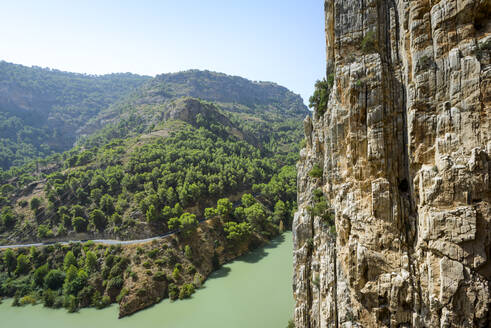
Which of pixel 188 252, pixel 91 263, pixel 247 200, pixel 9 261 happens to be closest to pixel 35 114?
pixel 9 261

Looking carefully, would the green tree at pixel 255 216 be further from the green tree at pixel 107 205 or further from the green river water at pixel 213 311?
the green tree at pixel 107 205

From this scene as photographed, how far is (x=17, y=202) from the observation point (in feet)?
172

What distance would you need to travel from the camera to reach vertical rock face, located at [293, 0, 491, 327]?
1039 cm

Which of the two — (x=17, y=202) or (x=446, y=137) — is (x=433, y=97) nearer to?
(x=446, y=137)

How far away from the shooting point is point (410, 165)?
12.5m

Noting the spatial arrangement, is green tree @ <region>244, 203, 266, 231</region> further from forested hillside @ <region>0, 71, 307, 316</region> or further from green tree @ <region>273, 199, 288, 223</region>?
green tree @ <region>273, 199, 288, 223</region>

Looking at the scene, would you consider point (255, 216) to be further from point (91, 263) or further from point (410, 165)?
point (410, 165)

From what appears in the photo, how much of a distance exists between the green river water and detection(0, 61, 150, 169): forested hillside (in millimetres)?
95207

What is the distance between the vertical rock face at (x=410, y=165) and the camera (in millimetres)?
10391

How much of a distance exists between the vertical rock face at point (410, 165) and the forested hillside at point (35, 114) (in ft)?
424

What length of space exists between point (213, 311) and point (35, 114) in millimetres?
177644

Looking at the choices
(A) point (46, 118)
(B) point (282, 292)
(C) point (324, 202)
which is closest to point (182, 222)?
(B) point (282, 292)

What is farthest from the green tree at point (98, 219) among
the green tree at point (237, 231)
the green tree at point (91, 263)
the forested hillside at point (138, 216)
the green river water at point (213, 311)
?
the green tree at point (237, 231)

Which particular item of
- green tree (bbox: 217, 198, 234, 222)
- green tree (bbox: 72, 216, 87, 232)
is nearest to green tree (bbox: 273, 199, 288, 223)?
green tree (bbox: 217, 198, 234, 222)
